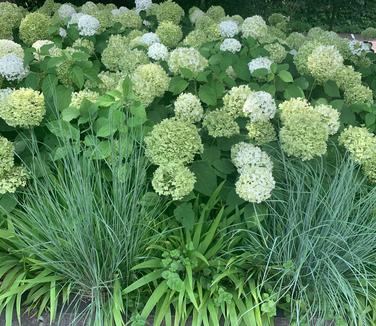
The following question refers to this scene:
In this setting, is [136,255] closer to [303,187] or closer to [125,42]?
[303,187]

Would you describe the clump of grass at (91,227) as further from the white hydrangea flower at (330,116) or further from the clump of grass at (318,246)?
the white hydrangea flower at (330,116)

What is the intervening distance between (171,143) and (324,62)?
89cm

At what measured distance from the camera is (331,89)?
257 cm

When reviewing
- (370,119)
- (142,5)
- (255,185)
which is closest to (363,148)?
(370,119)

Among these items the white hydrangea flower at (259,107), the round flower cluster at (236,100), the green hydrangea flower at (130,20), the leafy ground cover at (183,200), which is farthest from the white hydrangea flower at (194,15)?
the white hydrangea flower at (259,107)

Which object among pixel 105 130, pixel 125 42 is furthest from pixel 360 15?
pixel 105 130

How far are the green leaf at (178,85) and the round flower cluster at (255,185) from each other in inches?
22.0

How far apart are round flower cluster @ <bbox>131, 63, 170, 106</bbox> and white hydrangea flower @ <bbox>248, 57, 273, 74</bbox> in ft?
1.50

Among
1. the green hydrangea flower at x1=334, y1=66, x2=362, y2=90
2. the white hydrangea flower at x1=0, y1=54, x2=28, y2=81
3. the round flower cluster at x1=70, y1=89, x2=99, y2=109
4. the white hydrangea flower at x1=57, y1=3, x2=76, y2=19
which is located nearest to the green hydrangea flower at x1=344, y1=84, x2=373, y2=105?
the green hydrangea flower at x1=334, y1=66, x2=362, y2=90

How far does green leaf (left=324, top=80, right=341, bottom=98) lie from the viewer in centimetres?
255

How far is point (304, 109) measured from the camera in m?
2.19

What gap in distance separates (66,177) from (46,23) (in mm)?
1361

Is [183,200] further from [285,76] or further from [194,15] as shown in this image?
[194,15]

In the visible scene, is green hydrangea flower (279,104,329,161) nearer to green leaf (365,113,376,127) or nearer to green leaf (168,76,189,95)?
green leaf (365,113,376,127)
